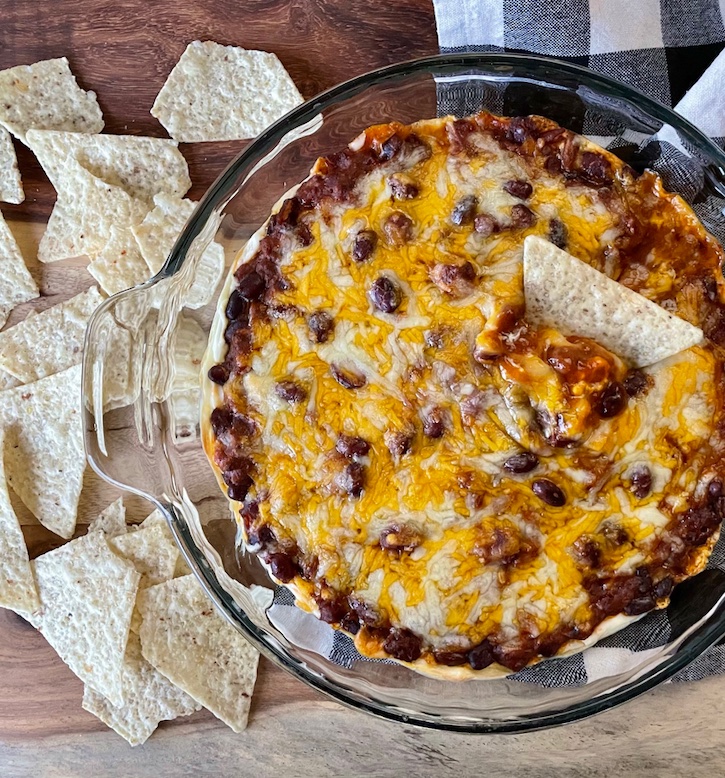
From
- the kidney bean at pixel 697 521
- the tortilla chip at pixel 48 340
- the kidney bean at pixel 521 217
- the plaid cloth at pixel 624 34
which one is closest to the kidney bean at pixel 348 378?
the kidney bean at pixel 521 217

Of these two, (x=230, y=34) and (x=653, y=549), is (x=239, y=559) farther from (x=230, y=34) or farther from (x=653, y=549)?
(x=230, y=34)

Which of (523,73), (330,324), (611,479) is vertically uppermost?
(523,73)

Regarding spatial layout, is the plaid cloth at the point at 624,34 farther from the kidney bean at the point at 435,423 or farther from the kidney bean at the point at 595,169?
the kidney bean at the point at 435,423

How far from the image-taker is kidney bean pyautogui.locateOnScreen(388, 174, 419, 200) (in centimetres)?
246

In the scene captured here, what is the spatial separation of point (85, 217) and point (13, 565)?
1.32 m

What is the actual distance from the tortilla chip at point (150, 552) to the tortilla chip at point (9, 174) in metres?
1.34

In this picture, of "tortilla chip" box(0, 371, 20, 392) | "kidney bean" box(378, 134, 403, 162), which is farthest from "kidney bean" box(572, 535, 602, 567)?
"tortilla chip" box(0, 371, 20, 392)

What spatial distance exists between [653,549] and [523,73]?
5.02ft

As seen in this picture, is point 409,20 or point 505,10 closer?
point 505,10

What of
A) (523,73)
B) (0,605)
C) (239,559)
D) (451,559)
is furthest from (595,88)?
(0,605)

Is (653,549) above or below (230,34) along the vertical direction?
below

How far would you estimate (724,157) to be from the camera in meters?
2.65

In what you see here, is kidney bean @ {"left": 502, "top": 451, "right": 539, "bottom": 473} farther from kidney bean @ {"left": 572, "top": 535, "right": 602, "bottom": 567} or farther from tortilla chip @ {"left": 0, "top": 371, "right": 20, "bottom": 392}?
tortilla chip @ {"left": 0, "top": 371, "right": 20, "bottom": 392}

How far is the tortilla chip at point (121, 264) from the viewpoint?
3127 mm
